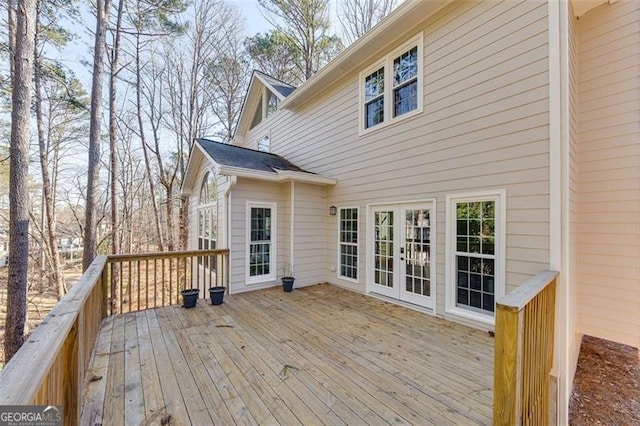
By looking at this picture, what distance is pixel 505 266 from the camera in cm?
368

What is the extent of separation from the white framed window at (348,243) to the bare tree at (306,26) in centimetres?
792

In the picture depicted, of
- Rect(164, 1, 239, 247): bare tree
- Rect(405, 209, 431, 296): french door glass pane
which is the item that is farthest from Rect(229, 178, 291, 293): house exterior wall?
Rect(164, 1, 239, 247): bare tree

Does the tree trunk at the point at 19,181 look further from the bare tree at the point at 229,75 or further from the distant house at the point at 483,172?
the bare tree at the point at 229,75

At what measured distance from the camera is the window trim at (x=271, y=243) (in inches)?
238

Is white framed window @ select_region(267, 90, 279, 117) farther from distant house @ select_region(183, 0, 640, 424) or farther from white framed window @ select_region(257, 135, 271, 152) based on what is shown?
distant house @ select_region(183, 0, 640, 424)

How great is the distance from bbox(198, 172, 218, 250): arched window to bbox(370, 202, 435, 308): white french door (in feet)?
12.8

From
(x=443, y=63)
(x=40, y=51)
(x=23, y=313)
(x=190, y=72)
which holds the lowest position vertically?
(x=23, y=313)

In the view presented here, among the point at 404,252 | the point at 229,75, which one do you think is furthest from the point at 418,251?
the point at 229,75

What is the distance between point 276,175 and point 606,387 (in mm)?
5951

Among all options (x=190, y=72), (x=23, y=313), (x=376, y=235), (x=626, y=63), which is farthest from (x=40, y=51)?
(x=626, y=63)

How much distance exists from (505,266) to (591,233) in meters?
1.43

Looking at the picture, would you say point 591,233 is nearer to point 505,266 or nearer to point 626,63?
point 505,266

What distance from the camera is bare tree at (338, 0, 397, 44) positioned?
34.7 ft

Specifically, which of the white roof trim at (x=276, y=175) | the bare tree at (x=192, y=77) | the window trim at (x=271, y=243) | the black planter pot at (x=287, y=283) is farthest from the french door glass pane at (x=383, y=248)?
the bare tree at (x=192, y=77)
